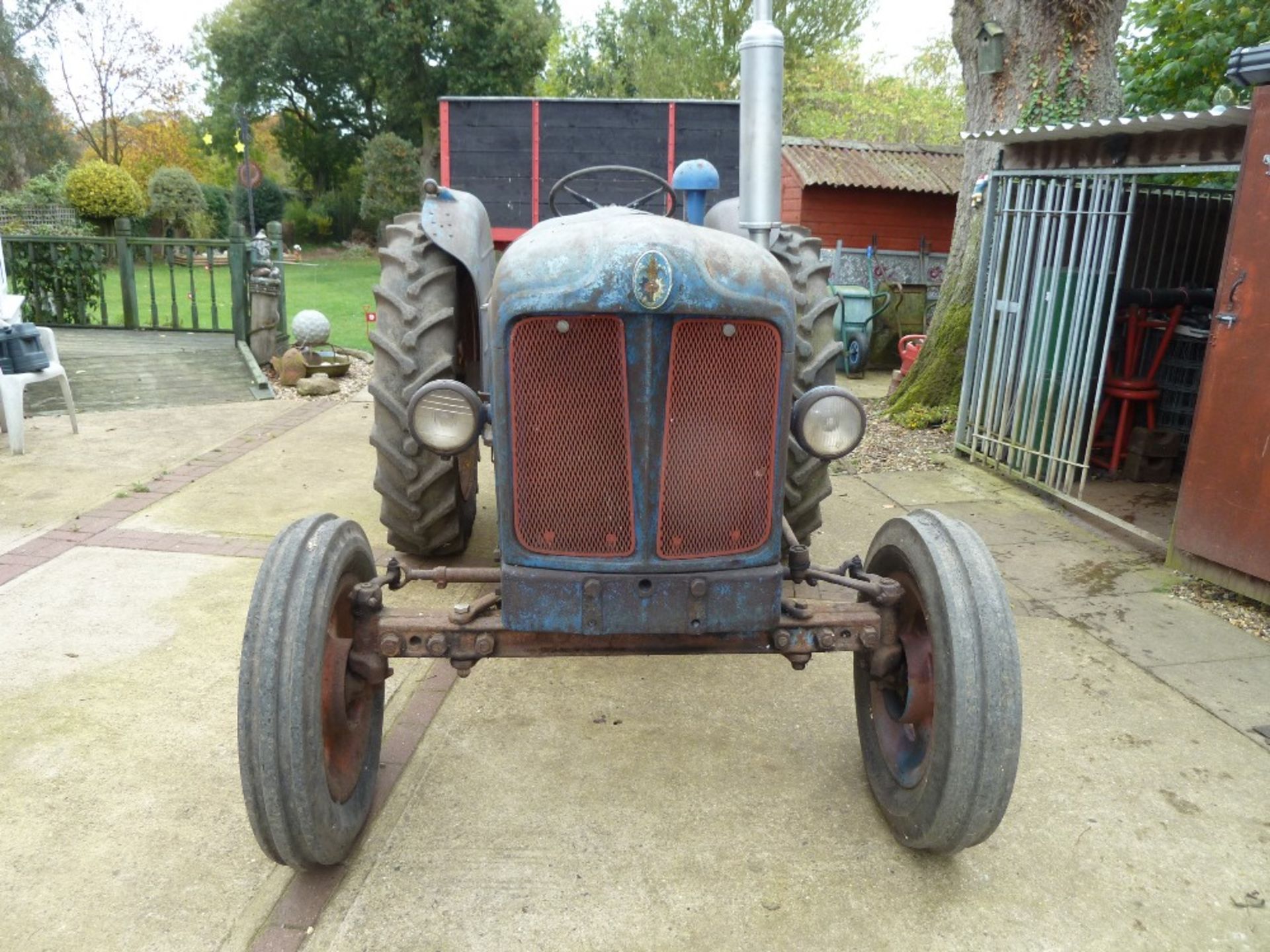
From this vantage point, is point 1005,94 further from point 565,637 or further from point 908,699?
point 565,637

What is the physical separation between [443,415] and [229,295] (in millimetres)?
15119

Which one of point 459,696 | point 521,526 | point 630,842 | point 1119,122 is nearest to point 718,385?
point 521,526

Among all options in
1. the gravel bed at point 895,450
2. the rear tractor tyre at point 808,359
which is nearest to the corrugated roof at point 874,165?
the gravel bed at point 895,450

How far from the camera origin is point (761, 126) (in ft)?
11.3

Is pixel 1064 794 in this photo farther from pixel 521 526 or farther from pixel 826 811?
pixel 521 526

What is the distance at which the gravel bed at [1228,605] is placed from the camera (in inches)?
157

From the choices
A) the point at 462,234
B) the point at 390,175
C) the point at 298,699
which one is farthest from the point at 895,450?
the point at 390,175

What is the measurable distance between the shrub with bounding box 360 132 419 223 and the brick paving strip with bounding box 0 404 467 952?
71.2ft

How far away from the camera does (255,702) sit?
2.05 m

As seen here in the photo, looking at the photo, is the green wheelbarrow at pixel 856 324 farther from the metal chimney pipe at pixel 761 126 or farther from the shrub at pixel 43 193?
the shrub at pixel 43 193

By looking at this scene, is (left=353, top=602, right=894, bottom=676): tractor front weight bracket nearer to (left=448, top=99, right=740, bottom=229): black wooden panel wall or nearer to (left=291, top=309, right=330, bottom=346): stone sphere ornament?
(left=448, top=99, right=740, bottom=229): black wooden panel wall

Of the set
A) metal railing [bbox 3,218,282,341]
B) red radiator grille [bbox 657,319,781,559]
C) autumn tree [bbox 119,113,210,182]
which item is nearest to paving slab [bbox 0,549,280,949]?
red radiator grille [bbox 657,319,781,559]

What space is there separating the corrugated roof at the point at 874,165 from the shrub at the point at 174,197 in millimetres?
17564

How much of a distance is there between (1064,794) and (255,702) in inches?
85.2
